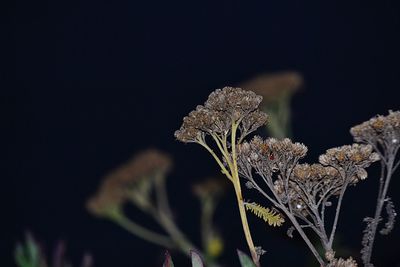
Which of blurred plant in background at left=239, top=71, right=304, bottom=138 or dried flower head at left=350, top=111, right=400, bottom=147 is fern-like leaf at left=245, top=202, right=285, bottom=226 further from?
blurred plant in background at left=239, top=71, right=304, bottom=138

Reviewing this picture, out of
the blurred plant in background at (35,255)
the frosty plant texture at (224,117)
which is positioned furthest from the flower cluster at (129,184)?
the frosty plant texture at (224,117)

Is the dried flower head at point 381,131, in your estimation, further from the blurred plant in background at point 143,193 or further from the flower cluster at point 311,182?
the blurred plant in background at point 143,193

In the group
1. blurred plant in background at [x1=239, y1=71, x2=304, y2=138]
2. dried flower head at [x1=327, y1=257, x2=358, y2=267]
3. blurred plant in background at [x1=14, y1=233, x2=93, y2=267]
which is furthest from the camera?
blurred plant in background at [x1=239, y1=71, x2=304, y2=138]

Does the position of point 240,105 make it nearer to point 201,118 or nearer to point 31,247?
point 201,118

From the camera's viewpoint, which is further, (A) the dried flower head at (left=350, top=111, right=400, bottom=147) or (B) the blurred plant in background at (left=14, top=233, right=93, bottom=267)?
(B) the blurred plant in background at (left=14, top=233, right=93, bottom=267)

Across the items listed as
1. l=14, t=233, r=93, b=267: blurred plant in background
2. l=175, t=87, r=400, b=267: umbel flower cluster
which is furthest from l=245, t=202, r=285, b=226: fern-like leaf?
l=14, t=233, r=93, b=267: blurred plant in background

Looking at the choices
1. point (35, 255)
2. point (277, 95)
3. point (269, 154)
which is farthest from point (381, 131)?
point (277, 95)
